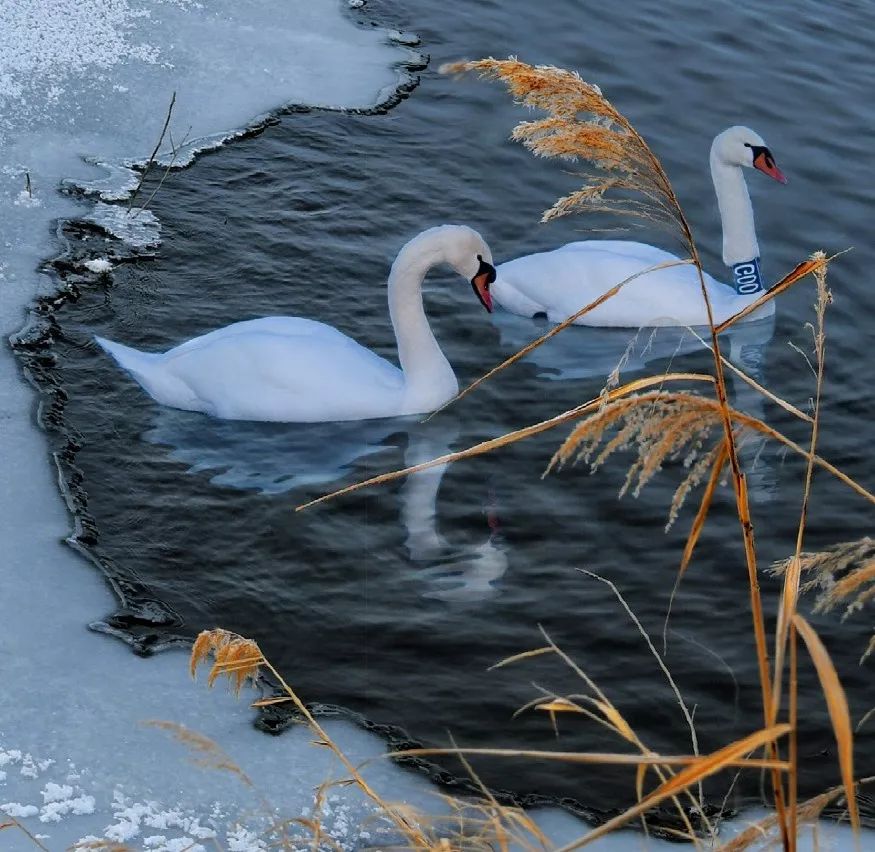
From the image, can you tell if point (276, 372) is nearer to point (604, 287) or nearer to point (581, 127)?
point (604, 287)

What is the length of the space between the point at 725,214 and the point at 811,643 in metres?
5.12

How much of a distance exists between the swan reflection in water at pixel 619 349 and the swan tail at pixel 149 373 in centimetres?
140

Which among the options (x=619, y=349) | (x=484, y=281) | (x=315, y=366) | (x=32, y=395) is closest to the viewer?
(x=32, y=395)

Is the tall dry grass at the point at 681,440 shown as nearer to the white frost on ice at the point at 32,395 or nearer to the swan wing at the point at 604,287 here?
the white frost on ice at the point at 32,395

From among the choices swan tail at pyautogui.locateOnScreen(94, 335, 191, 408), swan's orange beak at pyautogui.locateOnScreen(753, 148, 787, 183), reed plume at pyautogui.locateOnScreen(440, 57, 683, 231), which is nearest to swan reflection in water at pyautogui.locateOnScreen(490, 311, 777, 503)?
swan's orange beak at pyautogui.locateOnScreen(753, 148, 787, 183)

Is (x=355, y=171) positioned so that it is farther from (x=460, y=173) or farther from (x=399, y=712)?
(x=399, y=712)

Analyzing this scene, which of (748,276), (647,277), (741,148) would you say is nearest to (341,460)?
(647,277)

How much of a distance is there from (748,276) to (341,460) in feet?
7.31

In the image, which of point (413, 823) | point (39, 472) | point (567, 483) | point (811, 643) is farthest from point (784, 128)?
point (811, 643)

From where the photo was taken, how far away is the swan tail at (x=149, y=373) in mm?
5277

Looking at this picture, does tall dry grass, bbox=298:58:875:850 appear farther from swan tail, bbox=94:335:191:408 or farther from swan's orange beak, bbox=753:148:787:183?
swan's orange beak, bbox=753:148:787:183

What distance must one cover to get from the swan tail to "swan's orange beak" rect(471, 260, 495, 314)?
3.78ft

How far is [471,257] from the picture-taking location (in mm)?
5547

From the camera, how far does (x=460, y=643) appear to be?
428 centimetres
